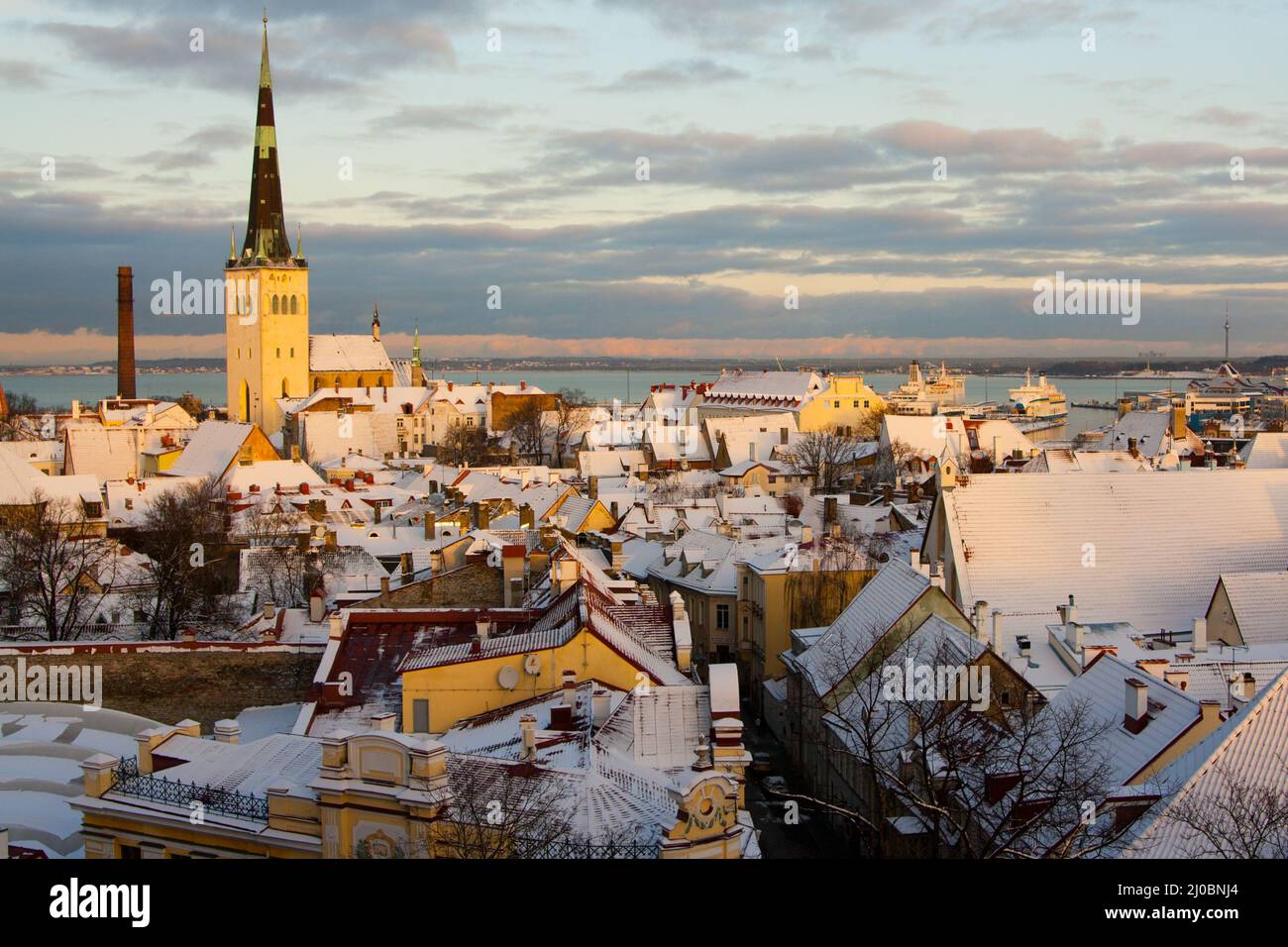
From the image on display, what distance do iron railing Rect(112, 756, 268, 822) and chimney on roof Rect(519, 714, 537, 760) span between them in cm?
251

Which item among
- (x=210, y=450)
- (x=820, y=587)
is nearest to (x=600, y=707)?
(x=820, y=587)

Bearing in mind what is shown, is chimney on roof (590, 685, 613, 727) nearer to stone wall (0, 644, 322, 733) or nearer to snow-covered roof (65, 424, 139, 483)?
stone wall (0, 644, 322, 733)

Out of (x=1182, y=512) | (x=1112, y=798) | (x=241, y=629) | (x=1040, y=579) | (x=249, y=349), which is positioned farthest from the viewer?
(x=249, y=349)

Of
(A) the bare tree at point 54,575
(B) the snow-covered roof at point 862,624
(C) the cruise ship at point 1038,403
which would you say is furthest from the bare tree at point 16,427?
(C) the cruise ship at point 1038,403

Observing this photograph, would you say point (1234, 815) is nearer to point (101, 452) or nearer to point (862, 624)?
point (862, 624)

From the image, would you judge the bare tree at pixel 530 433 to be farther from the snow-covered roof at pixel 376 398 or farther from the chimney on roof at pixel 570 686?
the chimney on roof at pixel 570 686

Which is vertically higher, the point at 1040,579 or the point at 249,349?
the point at 249,349

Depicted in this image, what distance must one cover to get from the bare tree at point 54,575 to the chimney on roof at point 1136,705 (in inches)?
733

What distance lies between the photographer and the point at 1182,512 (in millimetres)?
28328

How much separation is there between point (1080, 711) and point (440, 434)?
78.4 meters

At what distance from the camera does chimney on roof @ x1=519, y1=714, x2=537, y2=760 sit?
43.9 ft

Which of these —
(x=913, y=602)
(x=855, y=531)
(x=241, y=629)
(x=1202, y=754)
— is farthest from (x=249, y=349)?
(x=1202, y=754)

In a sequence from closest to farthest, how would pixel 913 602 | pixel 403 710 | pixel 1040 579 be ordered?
pixel 403 710, pixel 913 602, pixel 1040 579

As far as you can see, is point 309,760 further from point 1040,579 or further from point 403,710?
point 1040,579
